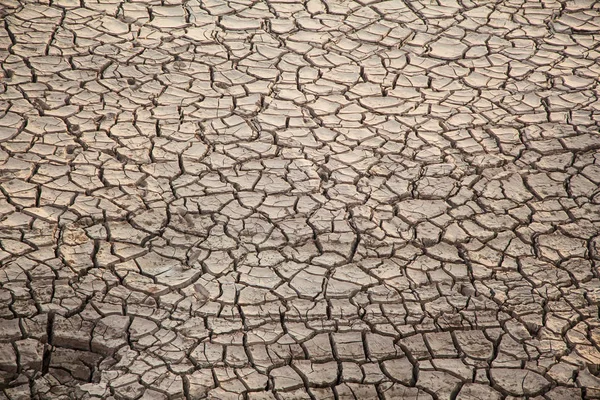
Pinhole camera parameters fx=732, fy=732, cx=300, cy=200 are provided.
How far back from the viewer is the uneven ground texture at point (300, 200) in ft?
10.5

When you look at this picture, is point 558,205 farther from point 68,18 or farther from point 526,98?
point 68,18

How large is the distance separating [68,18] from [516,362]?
396 centimetres

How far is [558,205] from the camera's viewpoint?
412 centimetres

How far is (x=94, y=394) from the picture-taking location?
9.84 ft

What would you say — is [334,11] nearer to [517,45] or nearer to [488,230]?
[517,45]

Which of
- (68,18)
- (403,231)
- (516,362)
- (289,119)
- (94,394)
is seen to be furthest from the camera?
(68,18)

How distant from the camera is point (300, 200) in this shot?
161 inches

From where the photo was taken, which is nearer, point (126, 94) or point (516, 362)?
point (516, 362)

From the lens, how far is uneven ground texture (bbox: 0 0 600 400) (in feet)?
10.5

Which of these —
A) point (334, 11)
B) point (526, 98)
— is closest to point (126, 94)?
point (334, 11)

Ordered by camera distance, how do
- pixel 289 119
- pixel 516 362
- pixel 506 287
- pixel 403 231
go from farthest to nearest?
pixel 289 119 → pixel 403 231 → pixel 506 287 → pixel 516 362

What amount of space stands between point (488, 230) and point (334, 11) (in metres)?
2.49

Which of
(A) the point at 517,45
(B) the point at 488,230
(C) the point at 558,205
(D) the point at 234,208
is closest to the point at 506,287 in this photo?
(B) the point at 488,230

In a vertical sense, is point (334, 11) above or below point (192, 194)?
above
